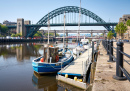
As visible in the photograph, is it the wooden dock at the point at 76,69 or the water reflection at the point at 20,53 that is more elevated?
the wooden dock at the point at 76,69

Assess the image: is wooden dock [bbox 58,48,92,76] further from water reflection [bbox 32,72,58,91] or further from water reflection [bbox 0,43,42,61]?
water reflection [bbox 0,43,42,61]

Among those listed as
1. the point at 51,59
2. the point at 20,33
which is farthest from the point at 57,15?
the point at 51,59

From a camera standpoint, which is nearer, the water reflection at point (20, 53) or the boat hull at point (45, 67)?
the boat hull at point (45, 67)

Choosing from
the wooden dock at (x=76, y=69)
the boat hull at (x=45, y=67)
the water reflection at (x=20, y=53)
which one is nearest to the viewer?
the wooden dock at (x=76, y=69)

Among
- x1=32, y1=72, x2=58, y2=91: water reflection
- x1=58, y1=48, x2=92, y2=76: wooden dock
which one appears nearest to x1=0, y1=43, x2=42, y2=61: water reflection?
x1=32, y1=72, x2=58, y2=91: water reflection

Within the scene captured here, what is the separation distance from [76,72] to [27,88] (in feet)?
13.5

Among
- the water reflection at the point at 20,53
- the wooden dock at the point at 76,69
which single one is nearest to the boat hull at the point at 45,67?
the wooden dock at the point at 76,69

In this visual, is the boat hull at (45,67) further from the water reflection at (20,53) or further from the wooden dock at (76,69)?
the water reflection at (20,53)

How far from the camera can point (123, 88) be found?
12.8 feet

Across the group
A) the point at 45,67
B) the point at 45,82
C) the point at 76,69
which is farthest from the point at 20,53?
the point at 76,69

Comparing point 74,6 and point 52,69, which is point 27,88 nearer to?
point 52,69

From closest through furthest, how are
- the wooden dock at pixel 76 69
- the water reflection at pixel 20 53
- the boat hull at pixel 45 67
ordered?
the wooden dock at pixel 76 69
the boat hull at pixel 45 67
the water reflection at pixel 20 53

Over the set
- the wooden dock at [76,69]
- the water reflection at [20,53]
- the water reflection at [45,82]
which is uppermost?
the wooden dock at [76,69]

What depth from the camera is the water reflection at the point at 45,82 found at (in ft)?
37.0
